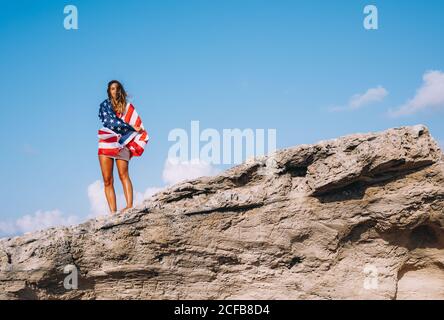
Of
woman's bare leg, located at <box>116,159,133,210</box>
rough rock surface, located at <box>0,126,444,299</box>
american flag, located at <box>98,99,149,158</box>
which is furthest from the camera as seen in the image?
american flag, located at <box>98,99,149,158</box>

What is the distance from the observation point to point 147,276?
29.7 feet

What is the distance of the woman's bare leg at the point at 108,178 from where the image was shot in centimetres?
998

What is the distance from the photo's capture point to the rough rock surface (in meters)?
8.73

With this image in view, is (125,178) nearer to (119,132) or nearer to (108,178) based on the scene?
(108,178)

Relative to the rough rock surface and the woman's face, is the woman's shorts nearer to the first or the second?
the woman's face

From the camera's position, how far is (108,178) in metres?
10.0

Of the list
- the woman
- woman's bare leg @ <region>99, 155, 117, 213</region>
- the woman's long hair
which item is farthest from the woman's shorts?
the woman's long hair

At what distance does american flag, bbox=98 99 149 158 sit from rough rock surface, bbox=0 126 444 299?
4.88ft

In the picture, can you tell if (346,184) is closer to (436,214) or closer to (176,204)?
(436,214)

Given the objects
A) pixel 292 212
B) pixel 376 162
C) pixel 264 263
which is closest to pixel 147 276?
pixel 264 263

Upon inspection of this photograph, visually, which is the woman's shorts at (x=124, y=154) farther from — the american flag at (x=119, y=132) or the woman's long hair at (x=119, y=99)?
the woman's long hair at (x=119, y=99)

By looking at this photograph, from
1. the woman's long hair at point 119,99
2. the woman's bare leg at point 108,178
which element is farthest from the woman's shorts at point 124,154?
the woman's long hair at point 119,99

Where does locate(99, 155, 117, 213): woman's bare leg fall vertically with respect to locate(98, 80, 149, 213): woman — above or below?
below

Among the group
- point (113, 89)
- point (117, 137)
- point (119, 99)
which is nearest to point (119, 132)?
point (117, 137)
